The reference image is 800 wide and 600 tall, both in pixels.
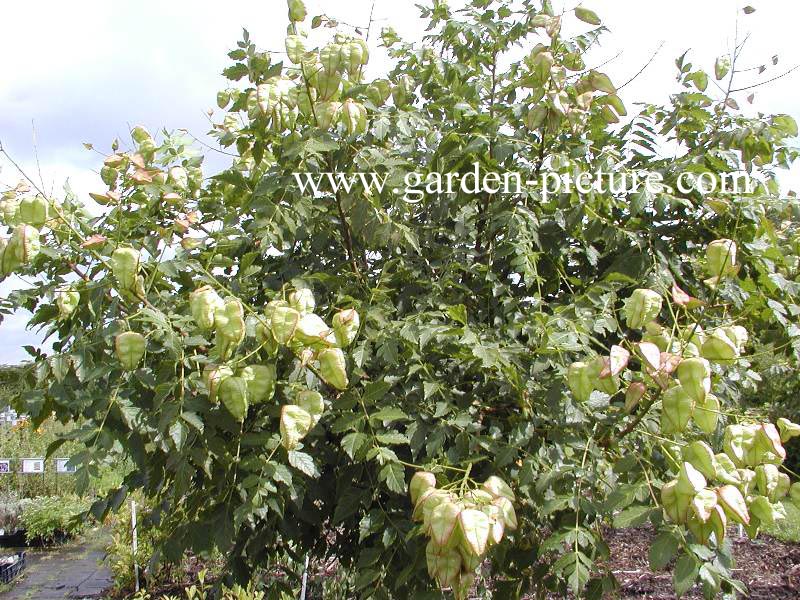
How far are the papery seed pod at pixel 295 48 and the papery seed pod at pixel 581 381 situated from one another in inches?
38.6

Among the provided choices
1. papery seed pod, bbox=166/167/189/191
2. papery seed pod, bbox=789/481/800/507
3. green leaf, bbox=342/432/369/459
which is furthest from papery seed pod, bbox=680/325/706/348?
papery seed pod, bbox=166/167/189/191

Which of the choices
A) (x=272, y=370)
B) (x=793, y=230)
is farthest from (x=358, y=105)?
(x=793, y=230)

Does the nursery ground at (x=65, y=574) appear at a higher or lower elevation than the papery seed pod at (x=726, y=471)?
lower

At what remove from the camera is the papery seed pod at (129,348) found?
1.46m

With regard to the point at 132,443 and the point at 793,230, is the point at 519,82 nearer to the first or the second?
the point at 793,230

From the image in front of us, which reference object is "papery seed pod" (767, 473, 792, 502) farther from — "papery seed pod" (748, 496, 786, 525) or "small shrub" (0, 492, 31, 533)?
"small shrub" (0, 492, 31, 533)

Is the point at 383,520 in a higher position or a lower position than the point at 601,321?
lower

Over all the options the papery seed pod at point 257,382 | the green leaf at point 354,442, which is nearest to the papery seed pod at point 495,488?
the green leaf at point 354,442

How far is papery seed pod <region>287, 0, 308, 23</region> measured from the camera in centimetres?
177

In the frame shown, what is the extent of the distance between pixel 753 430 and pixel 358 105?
116 cm

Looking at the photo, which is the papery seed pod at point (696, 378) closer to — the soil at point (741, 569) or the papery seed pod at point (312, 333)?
the papery seed pod at point (312, 333)

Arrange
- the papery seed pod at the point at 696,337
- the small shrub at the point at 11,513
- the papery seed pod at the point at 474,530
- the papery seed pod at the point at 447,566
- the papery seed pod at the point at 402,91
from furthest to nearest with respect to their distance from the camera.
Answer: the small shrub at the point at 11,513 < the papery seed pod at the point at 402,91 < the papery seed pod at the point at 696,337 < the papery seed pod at the point at 447,566 < the papery seed pod at the point at 474,530

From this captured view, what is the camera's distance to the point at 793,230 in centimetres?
261

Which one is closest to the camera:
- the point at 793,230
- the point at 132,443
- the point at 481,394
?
the point at 132,443
